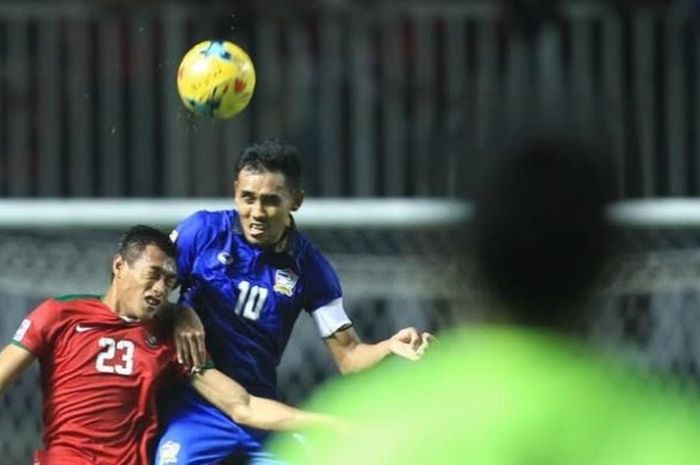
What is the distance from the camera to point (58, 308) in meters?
6.82

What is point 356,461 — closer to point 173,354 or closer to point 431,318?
point 173,354

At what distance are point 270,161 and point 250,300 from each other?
1.63 feet

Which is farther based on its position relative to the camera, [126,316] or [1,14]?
[1,14]

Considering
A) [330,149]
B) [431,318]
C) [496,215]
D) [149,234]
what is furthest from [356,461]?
[330,149]

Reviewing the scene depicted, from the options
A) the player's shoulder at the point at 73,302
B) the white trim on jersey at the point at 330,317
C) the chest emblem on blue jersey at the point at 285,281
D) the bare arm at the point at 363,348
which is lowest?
the bare arm at the point at 363,348

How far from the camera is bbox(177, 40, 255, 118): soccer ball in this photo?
714cm

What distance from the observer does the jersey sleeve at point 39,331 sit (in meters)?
6.75

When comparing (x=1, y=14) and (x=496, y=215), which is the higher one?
(x=1, y=14)

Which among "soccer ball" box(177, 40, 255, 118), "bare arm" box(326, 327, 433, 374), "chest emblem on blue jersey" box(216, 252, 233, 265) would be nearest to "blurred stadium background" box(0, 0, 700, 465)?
"bare arm" box(326, 327, 433, 374)

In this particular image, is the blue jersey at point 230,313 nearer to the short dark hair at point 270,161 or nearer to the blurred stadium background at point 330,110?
the short dark hair at point 270,161

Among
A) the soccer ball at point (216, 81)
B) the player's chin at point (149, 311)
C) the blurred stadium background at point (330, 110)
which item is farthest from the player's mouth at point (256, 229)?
the blurred stadium background at point (330, 110)

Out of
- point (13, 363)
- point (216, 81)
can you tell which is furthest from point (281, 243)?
point (13, 363)

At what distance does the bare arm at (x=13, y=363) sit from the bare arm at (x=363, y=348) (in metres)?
1.19

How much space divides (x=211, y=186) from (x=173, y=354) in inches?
132
